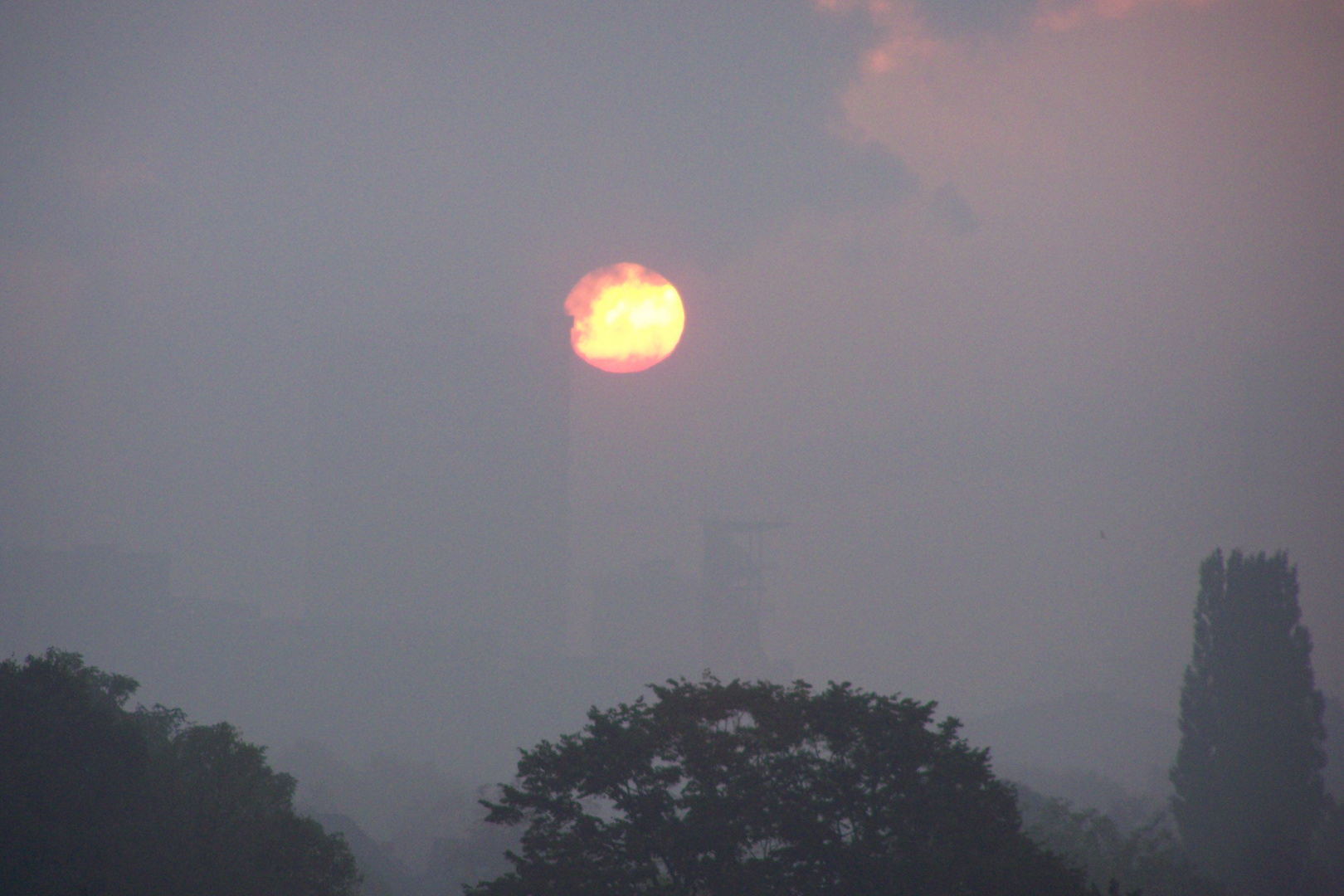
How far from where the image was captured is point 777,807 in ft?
80.6

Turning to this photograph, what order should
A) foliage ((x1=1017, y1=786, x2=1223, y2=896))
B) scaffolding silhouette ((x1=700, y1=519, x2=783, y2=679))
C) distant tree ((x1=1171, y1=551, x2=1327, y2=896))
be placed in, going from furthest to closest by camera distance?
scaffolding silhouette ((x1=700, y1=519, x2=783, y2=679)) → distant tree ((x1=1171, y1=551, x2=1327, y2=896)) → foliage ((x1=1017, y1=786, x2=1223, y2=896))

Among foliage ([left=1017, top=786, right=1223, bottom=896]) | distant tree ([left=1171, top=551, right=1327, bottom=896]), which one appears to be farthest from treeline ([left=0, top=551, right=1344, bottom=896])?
distant tree ([left=1171, top=551, right=1327, bottom=896])

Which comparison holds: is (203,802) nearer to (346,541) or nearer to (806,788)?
(806,788)

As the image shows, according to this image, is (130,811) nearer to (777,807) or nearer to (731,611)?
(777,807)

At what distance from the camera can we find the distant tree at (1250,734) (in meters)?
52.8

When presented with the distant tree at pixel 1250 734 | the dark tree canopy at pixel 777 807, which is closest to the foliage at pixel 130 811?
the dark tree canopy at pixel 777 807

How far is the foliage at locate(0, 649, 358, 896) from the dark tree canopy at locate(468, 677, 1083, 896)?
845 centimetres

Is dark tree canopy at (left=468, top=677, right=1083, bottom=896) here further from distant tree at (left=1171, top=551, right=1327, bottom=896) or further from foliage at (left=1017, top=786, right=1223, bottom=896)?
distant tree at (left=1171, top=551, right=1327, bottom=896)

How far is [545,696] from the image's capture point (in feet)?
463

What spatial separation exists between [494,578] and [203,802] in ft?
502

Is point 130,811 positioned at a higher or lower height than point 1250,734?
lower

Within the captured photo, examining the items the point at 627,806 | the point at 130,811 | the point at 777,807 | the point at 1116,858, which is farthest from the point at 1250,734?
the point at 130,811

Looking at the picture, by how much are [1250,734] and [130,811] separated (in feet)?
187

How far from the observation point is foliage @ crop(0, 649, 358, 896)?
26.8 meters
